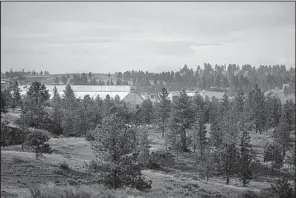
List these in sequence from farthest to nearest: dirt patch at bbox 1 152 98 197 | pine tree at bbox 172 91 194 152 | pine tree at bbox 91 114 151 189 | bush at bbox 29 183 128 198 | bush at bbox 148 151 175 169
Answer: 1. pine tree at bbox 172 91 194 152
2. bush at bbox 148 151 175 169
3. dirt patch at bbox 1 152 98 197
4. pine tree at bbox 91 114 151 189
5. bush at bbox 29 183 128 198

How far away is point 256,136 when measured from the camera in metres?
88.4

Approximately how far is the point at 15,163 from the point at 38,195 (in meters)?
27.0

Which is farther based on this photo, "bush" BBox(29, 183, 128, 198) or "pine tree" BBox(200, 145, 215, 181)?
"pine tree" BBox(200, 145, 215, 181)

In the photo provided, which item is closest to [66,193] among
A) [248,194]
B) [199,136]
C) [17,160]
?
[17,160]

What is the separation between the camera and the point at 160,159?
60406 millimetres

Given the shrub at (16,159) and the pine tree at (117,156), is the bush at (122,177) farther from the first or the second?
the shrub at (16,159)

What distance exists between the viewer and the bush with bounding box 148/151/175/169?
58.5m

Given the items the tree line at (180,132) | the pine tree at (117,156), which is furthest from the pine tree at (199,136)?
the pine tree at (117,156)

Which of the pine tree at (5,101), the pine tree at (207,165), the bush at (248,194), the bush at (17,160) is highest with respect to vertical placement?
the pine tree at (5,101)

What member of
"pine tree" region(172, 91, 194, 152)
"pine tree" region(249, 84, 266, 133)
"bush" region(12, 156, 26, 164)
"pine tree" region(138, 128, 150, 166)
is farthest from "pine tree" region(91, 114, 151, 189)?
"pine tree" region(249, 84, 266, 133)

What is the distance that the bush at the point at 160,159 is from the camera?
192 feet

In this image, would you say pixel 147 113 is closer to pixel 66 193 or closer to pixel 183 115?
pixel 183 115

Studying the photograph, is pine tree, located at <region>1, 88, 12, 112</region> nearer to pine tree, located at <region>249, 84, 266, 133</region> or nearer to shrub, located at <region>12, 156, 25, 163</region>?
shrub, located at <region>12, 156, 25, 163</region>

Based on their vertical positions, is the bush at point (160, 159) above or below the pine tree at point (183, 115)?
below
